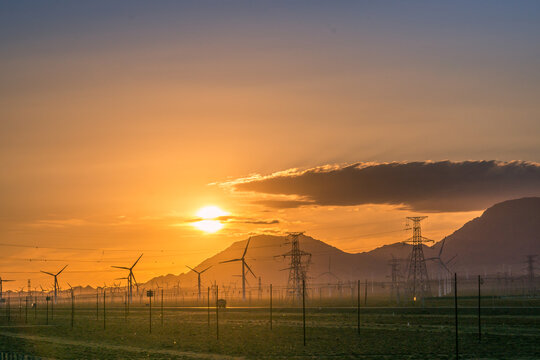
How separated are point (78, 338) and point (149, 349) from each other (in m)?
17.1

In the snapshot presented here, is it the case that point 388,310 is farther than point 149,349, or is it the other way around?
point 388,310

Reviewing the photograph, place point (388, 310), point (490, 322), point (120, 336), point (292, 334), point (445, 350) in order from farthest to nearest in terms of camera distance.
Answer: point (388, 310) < point (490, 322) < point (120, 336) < point (292, 334) < point (445, 350)

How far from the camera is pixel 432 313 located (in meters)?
95.3

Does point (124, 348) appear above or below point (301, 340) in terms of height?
below

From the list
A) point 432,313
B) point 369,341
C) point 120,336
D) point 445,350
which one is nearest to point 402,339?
point 369,341

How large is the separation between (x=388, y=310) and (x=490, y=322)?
33502mm

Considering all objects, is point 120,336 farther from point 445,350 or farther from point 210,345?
point 445,350

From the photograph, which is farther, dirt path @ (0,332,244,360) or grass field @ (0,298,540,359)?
dirt path @ (0,332,244,360)

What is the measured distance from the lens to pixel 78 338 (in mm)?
69250

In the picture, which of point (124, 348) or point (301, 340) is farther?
point (301, 340)

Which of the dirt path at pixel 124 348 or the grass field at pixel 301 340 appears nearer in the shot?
the grass field at pixel 301 340

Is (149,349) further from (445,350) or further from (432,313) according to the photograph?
(432,313)

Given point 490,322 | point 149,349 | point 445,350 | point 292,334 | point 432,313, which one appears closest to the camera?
point 445,350

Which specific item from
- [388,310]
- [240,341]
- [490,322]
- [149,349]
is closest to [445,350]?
[240,341]
